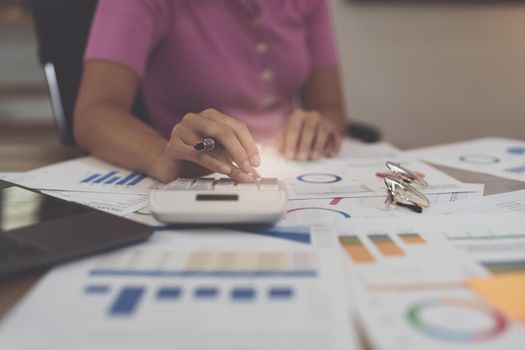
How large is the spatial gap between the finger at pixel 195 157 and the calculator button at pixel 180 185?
1.8 inches

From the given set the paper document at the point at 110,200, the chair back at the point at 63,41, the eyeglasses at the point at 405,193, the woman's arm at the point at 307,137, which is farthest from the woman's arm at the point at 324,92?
the paper document at the point at 110,200

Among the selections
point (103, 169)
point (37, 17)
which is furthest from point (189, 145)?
point (37, 17)

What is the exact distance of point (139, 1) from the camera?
88 centimetres

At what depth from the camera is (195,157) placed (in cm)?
63

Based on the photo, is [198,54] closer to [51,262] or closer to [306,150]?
[306,150]

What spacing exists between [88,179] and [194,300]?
0.40 m

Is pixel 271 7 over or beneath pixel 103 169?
over

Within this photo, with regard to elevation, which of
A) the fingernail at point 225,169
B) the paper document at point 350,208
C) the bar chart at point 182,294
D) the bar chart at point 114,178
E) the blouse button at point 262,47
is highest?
the blouse button at point 262,47

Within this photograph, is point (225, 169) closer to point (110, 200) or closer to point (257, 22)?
point (110, 200)

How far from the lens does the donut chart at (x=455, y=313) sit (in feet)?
1.00

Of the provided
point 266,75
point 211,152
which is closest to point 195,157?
point 211,152

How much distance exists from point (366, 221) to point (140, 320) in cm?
26

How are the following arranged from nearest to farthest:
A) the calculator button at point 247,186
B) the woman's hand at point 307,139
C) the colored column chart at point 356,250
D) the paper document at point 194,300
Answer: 1. the paper document at point 194,300
2. the colored column chart at point 356,250
3. the calculator button at point 247,186
4. the woman's hand at point 307,139

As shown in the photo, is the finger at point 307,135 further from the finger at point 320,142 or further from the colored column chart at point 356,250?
the colored column chart at point 356,250
